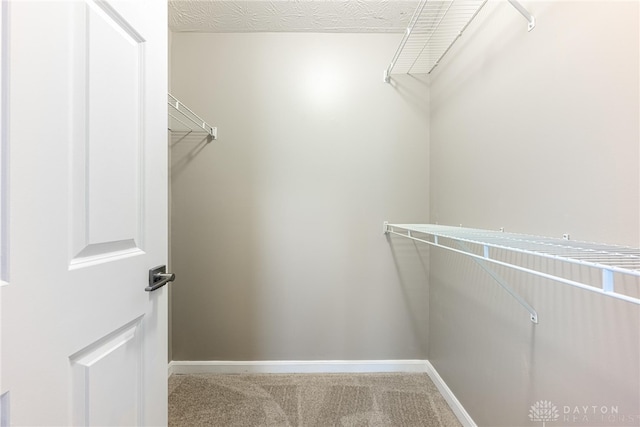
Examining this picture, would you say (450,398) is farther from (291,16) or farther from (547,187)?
(291,16)

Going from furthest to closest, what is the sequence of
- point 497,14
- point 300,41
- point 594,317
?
point 300,41 → point 497,14 → point 594,317

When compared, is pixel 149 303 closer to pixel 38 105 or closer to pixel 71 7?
pixel 38 105

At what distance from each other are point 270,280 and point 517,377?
135 centimetres

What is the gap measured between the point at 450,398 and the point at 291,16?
8.11 ft

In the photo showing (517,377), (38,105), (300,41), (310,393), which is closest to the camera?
(38,105)

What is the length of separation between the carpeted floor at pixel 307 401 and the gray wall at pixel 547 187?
0.92 feet

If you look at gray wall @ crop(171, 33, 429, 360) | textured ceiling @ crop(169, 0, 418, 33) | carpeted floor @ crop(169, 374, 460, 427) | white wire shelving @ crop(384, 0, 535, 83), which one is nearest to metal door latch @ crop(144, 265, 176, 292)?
gray wall @ crop(171, 33, 429, 360)

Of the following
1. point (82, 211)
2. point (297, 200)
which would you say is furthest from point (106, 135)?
point (297, 200)

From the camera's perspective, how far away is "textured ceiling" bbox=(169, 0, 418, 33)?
153 cm

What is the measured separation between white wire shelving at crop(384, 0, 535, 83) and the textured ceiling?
0.40 ft

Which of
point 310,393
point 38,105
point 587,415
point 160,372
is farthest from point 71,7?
point 310,393

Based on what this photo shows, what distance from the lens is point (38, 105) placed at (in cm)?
48

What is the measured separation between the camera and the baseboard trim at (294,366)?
172 cm

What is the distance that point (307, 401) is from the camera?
4.83 ft
